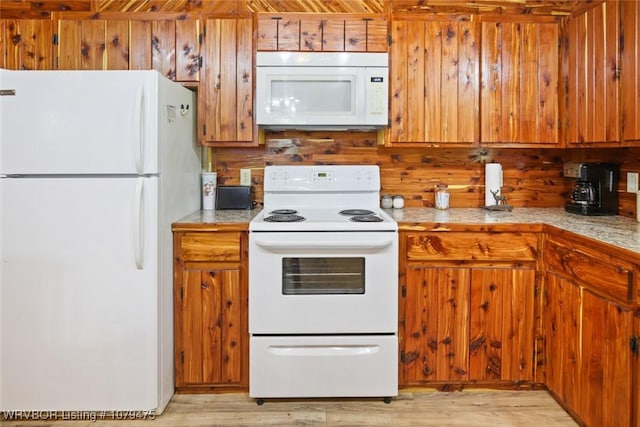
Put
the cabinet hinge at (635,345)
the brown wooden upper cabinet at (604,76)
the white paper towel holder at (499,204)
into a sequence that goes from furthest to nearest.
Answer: the white paper towel holder at (499,204), the brown wooden upper cabinet at (604,76), the cabinet hinge at (635,345)

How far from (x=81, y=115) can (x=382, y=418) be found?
6.42 ft

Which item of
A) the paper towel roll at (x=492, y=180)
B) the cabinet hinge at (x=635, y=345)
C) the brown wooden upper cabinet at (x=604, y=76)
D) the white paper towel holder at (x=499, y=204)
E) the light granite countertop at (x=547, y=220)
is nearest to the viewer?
the cabinet hinge at (x=635, y=345)

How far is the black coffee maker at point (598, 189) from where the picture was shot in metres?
2.62

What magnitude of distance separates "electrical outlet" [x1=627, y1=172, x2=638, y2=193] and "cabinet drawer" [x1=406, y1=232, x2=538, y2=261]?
0.70 m

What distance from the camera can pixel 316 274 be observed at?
2307 millimetres

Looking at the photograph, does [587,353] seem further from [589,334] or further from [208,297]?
Answer: [208,297]

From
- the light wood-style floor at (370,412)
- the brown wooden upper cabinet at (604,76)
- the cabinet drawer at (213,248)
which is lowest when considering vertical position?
the light wood-style floor at (370,412)

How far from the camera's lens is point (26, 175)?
209 cm

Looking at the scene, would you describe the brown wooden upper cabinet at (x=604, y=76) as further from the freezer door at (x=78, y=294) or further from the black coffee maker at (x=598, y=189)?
the freezer door at (x=78, y=294)

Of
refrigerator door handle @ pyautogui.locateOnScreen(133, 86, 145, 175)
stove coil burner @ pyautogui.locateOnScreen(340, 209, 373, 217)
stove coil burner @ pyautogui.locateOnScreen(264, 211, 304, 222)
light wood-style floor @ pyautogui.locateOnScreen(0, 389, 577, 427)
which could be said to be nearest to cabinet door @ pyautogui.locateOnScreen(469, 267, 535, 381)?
light wood-style floor @ pyautogui.locateOnScreen(0, 389, 577, 427)

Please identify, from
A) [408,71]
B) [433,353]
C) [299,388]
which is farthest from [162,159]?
[433,353]

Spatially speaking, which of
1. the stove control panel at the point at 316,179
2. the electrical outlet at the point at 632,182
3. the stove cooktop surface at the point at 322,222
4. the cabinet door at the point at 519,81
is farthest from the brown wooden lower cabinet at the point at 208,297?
the electrical outlet at the point at 632,182

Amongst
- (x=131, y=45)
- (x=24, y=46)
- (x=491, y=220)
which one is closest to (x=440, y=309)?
(x=491, y=220)

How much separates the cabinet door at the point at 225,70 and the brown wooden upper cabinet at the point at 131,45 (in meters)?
0.07
